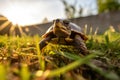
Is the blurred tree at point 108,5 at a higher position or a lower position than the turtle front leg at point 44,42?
higher

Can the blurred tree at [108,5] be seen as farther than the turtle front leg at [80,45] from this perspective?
Yes

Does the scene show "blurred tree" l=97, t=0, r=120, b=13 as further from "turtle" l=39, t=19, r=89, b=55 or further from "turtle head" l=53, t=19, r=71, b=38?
"turtle head" l=53, t=19, r=71, b=38

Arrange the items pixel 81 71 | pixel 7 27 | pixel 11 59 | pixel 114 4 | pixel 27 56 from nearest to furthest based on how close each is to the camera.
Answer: pixel 81 71 → pixel 11 59 → pixel 27 56 → pixel 7 27 → pixel 114 4

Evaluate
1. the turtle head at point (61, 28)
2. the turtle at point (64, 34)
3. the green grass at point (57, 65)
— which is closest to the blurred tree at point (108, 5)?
the turtle at point (64, 34)

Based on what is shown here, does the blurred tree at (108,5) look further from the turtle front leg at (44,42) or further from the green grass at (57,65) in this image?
the green grass at (57,65)

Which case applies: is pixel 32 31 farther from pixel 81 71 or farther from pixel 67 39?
pixel 81 71

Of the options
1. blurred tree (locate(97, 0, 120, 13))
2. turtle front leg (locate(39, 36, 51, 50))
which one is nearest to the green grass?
turtle front leg (locate(39, 36, 51, 50))

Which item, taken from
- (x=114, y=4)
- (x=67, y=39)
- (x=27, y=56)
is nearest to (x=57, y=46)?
(x=67, y=39)

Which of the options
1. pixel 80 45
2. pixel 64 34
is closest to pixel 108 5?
pixel 64 34
